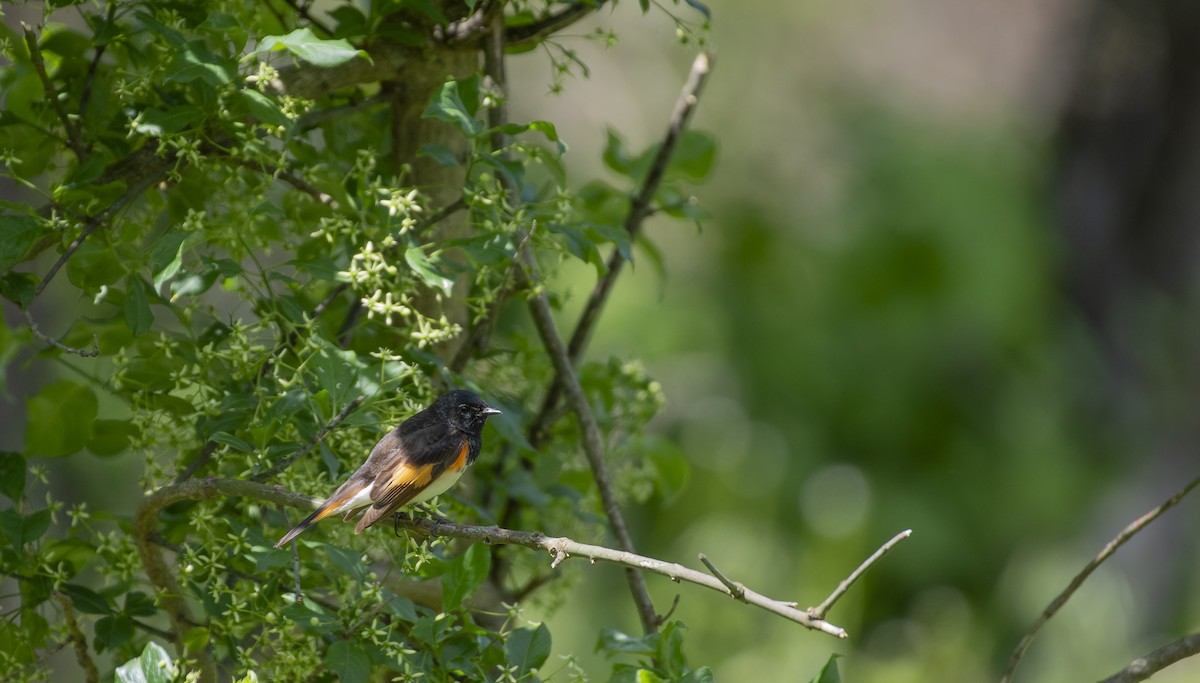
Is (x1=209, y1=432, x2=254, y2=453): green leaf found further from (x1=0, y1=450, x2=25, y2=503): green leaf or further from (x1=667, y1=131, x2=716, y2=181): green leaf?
(x1=667, y1=131, x2=716, y2=181): green leaf

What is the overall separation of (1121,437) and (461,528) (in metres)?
7.57

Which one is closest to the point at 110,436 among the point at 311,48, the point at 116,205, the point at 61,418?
the point at 61,418

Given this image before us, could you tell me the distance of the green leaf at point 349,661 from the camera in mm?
1424

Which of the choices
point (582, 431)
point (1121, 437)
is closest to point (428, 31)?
point (582, 431)

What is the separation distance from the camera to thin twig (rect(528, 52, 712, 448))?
2.27 m

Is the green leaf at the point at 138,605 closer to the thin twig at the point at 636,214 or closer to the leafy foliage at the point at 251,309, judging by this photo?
the leafy foliage at the point at 251,309

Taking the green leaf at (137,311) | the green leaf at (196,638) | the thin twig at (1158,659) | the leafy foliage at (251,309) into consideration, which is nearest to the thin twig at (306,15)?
the leafy foliage at (251,309)

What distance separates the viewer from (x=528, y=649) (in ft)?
4.87

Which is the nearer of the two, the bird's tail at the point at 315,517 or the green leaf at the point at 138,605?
the bird's tail at the point at 315,517

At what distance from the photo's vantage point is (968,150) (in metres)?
8.45

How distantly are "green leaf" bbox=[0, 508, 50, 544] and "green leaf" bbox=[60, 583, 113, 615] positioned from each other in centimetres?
12

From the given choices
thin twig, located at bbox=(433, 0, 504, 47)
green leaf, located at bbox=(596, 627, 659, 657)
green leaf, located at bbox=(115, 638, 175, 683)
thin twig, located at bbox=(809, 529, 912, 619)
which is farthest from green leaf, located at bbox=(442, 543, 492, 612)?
thin twig, located at bbox=(433, 0, 504, 47)

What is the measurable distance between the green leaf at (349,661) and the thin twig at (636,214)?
0.85 meters

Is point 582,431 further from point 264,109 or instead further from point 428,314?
point 264,109
